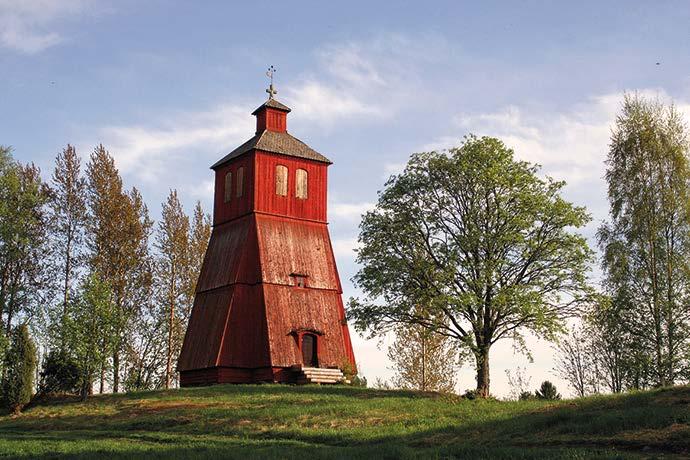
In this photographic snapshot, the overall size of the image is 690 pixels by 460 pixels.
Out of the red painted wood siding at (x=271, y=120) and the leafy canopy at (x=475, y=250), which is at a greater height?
the red painted wood siding at (x=271, y=120)

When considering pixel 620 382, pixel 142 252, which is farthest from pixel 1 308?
pixel 620 382

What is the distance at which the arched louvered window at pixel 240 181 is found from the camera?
5194cm

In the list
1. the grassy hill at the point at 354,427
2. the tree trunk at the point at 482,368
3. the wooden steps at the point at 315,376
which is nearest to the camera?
the grassy hill at the point at 354,427

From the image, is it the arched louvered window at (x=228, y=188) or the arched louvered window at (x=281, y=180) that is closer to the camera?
the arched louvered window at (x=281, y=180)

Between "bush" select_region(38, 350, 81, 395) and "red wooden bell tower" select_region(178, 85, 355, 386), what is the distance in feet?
23.4

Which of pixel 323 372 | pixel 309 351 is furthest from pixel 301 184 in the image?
pixel 323 372

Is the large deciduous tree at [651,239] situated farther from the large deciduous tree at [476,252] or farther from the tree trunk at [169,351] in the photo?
the tree trunk at [169,351]

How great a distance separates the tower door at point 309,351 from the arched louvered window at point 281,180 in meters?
9.89

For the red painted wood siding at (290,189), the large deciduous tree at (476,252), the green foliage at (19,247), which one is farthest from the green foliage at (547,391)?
the green foliage at (19,247)

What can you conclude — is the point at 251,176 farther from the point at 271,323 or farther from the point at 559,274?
the point at 559,274

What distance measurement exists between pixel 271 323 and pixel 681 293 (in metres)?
23.1

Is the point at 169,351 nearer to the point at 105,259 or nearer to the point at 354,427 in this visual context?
the point at 105,259

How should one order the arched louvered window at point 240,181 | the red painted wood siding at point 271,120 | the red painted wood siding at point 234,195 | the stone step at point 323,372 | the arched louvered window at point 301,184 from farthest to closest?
the red painted wood siding at point 271,120, the arched louvered window at point 301,184, the arched louvered window at point 240,181, the red painted wood siding at point 234,195, the stone step at point 323,372

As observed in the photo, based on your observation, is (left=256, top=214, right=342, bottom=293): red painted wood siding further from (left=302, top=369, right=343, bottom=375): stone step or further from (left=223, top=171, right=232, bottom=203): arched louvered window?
(left=302, top=369, right=343, bottom=375): stone step
